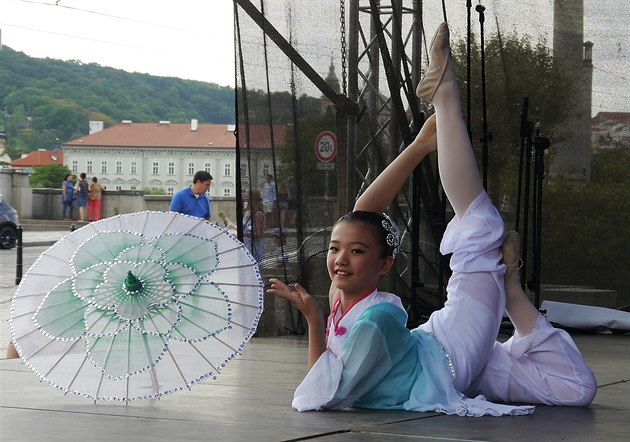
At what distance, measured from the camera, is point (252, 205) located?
8.13 metres

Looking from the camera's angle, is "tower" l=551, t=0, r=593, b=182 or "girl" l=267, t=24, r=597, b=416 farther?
"tower" l=551, t=0, r=593, b=182

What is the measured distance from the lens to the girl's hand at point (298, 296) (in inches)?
152

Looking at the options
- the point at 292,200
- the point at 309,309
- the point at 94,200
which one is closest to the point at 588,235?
the point at 292,200

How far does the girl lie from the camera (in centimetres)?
402

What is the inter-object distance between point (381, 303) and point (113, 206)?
41.1 m

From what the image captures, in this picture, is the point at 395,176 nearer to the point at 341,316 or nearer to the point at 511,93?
the point at 341,316

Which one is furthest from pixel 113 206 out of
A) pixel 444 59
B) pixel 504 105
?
pixel 444 59

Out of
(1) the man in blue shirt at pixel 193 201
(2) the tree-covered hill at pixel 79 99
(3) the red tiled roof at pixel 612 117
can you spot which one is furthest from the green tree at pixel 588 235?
(2) the tree-covered hill at pixel 79 99

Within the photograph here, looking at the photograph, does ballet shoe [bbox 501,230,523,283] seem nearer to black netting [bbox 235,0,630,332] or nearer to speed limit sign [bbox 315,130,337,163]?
black netting [bbox 235,0,630,332]

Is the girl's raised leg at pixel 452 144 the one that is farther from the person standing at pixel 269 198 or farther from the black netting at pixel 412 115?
the person standing at pixel 269 198

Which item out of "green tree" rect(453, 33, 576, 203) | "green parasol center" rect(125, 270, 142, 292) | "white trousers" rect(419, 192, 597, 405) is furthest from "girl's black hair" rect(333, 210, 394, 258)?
"green tree" rect(453, 33, 576, 203)

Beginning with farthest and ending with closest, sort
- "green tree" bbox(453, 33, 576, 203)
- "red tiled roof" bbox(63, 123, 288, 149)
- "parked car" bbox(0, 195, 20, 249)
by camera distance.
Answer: "red tiled roof" bbox(63, 123, 288, 149) → "parked car" bbox(0, 195, 20, 249) → "green tree" bbox(453, 33, 576, 203)

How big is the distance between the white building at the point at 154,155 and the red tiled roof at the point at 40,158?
6.24 feet

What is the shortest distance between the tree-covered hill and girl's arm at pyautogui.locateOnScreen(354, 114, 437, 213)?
109976 millimetres
